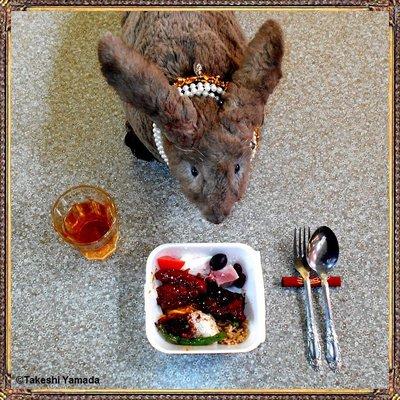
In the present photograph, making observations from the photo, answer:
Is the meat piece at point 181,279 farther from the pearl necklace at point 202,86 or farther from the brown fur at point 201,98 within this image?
the pearl necklace at point 202,86

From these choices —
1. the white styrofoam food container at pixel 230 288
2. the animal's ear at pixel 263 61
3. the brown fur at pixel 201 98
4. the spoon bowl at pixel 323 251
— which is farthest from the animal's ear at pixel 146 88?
the spoon bowl at pixel 323 251

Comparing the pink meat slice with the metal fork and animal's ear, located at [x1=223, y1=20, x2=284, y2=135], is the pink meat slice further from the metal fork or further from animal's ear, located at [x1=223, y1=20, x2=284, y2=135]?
animal's ear, located at [x1=223, y1=20, x2=284, y2=135]

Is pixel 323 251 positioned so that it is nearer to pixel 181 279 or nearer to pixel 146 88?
pixel 181 279

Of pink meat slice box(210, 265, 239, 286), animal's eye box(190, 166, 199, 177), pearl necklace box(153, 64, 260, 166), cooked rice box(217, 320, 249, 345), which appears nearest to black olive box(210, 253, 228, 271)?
pink meat slice box(210, 265, 239, 286)

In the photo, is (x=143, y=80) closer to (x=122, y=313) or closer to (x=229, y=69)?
(x=229, y=69)

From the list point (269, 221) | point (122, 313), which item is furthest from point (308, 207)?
point (122, 313)
